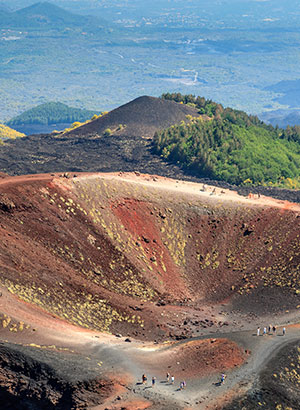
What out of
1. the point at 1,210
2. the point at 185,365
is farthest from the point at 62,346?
the point at 1,210

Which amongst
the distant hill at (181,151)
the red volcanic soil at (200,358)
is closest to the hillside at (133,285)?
the red volcanic soil at (200,358)

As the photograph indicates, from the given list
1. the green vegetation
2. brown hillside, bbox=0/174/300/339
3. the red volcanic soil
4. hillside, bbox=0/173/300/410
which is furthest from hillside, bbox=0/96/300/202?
the red volcanic soil

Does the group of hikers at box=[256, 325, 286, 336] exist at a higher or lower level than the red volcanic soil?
higher

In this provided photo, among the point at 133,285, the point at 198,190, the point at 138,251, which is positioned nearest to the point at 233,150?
the point at 198,190

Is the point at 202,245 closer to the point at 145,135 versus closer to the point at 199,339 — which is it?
the point at 199,339

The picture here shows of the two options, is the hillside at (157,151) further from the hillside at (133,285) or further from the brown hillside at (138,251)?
the hillside at (133,285)

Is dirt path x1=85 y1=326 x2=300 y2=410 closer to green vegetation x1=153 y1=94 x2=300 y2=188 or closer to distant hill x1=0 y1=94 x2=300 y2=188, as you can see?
distant hill x1=0 y1=94 x2=300 y2=188
